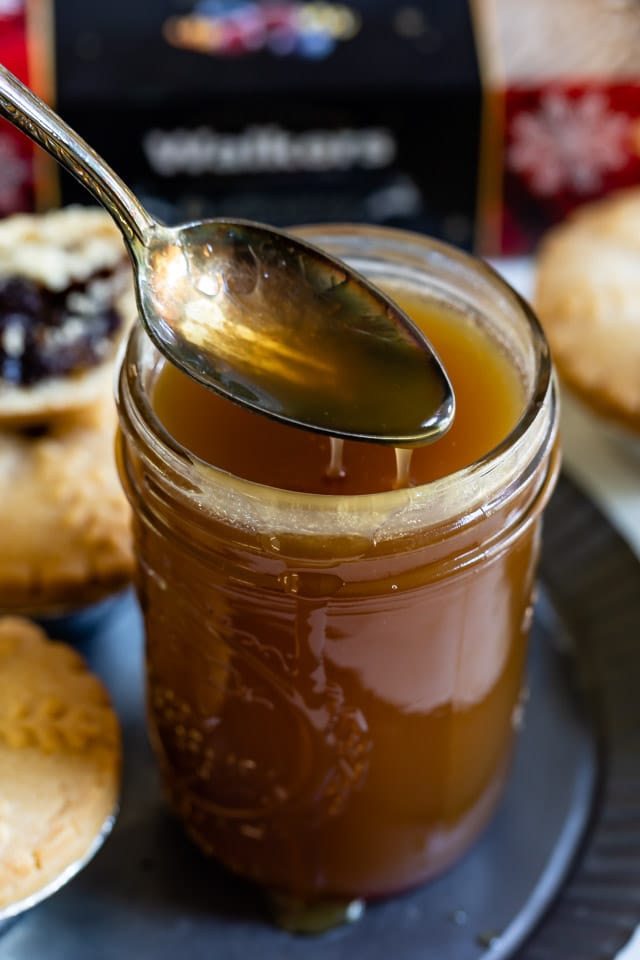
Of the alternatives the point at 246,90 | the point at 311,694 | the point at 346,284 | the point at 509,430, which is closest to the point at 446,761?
the point at 311,694

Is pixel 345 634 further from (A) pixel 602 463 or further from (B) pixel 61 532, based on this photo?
(A) pixel 602 463

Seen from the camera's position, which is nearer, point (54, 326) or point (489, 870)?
point (489, 870)

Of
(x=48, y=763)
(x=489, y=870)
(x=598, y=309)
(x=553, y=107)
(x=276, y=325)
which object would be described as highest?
(x=276, y=325)

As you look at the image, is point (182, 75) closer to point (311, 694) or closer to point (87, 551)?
point (87, 551)

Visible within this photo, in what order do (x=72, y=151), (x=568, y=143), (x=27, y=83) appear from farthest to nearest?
1. (x=568, y=143)
2. (x=27, y=83)
3. (x=72, y=151)

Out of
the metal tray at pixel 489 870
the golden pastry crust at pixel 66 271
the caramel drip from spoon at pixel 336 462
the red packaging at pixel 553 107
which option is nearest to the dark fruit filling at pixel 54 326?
the golden pastry crust at pixel 66 271

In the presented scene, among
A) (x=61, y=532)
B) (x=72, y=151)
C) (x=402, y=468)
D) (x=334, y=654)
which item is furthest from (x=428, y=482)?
(x=61, y=532)

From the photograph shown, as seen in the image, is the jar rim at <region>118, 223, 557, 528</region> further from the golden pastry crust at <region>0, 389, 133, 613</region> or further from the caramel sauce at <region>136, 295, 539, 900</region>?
the golden pastry crust at <region>0, 389, 133, 613</region>
